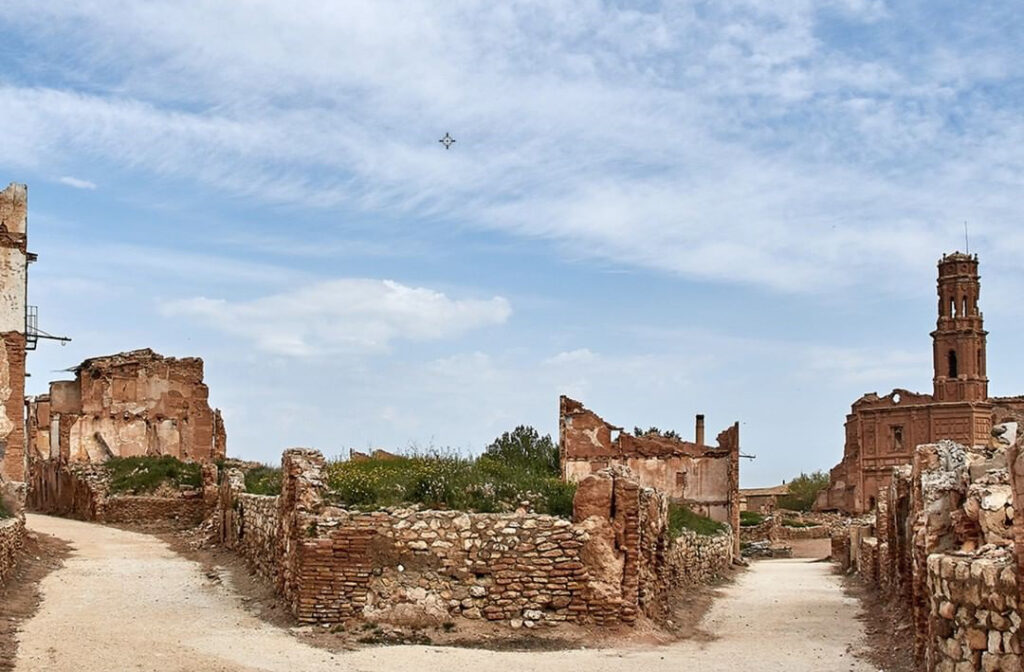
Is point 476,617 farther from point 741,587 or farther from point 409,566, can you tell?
point 741,587

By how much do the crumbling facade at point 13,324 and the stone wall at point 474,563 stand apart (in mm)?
19778

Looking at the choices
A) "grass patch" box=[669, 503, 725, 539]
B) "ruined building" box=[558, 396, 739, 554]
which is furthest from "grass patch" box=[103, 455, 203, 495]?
"ruined building" box=[558, 396, 739, 554]

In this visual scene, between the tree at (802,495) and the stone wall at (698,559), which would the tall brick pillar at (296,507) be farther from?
the tree at (802,495)

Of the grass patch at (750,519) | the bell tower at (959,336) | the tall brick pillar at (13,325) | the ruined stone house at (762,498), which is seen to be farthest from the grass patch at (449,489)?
the bell tower at (959,336)

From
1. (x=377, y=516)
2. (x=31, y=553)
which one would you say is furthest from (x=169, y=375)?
(x=377, y=516)

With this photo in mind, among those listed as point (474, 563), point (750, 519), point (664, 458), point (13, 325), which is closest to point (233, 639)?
point (474, 563)

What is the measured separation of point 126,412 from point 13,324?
6022 mm

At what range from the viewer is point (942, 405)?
199 feet

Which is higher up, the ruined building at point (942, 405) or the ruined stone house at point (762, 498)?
the ruined building at point (942, 405)

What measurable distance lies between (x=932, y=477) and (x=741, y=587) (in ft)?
36.9

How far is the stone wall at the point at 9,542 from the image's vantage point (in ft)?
54.6

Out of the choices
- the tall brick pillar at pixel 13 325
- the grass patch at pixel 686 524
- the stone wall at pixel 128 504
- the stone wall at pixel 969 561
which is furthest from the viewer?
the tall brick pillar at pixel 13 325

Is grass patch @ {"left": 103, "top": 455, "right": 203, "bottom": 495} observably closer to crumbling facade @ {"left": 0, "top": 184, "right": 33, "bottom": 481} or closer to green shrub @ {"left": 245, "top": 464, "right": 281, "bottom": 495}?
crumbling facade @ {"left": 0, "top": 184, "right": 33, "bottom": 481}

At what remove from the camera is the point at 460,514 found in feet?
47.3
